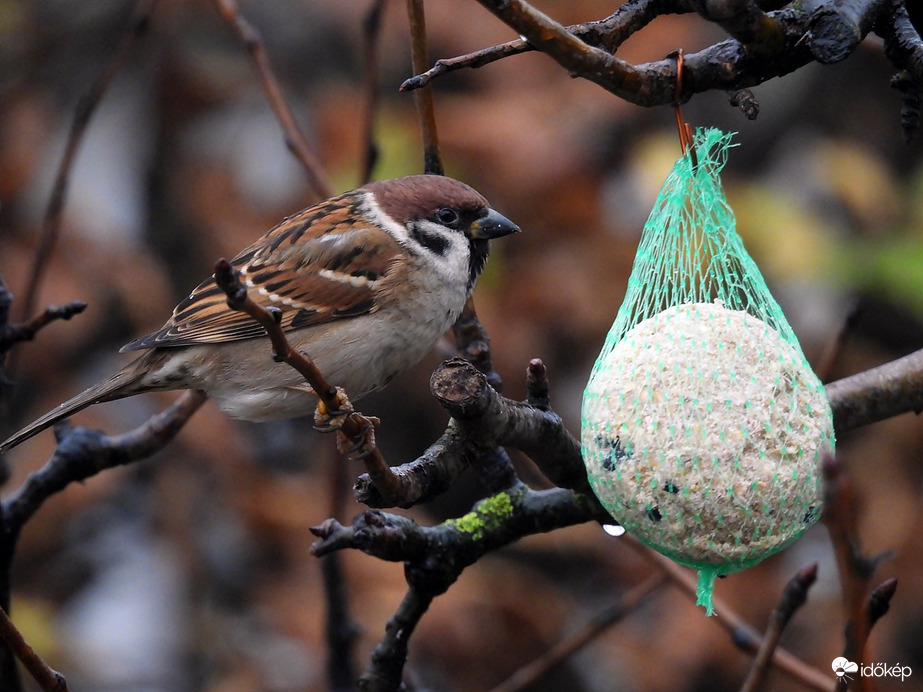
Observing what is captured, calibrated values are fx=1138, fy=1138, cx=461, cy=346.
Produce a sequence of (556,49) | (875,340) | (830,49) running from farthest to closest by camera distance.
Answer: (875,340), (830,49), (556,49)

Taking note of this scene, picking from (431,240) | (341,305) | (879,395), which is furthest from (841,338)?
(341,305)

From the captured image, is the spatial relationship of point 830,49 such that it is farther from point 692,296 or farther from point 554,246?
point 554,246

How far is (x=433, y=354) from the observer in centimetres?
457

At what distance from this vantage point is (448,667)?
4332 millimetres

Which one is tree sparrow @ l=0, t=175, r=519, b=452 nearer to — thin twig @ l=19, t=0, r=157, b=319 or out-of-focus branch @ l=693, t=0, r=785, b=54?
thin twig @ l=19, t=0, r=157, b=319

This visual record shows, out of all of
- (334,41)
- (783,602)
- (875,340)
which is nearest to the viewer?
(783,602)

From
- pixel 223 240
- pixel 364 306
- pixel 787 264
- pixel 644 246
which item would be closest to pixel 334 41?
pixel 223 240

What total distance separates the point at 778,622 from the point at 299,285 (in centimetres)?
158

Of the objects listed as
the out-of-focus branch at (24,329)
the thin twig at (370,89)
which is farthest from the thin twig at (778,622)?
the out-of-focus branch at (24,329)

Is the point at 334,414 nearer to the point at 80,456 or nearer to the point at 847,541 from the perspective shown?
the point at 80,456

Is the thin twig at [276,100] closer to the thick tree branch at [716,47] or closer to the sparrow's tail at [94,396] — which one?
the sparrow's tail at [94,396]

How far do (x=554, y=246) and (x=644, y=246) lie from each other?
2.28 m

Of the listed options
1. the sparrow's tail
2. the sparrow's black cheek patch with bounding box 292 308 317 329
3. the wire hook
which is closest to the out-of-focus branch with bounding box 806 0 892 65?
the wire hook

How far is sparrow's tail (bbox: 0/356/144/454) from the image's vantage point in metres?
2.70
